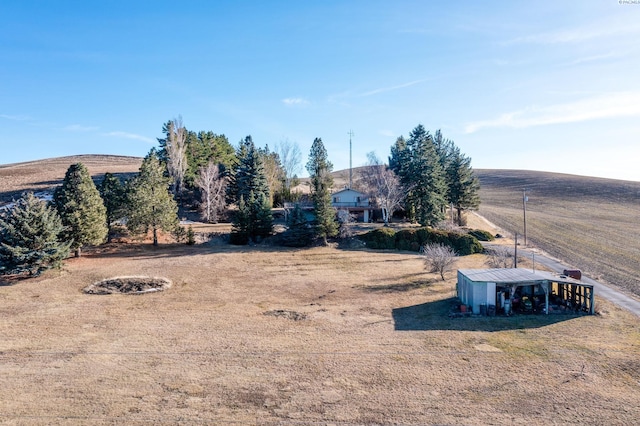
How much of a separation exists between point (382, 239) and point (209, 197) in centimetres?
2786

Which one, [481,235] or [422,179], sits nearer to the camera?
[481,235]

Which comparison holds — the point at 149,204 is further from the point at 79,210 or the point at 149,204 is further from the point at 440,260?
the point at 440,260

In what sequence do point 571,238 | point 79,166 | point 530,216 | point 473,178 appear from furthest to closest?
point 530,216 → point 473,178 → point 571,238 → point 79,166

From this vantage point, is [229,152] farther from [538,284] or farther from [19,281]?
[538,284]

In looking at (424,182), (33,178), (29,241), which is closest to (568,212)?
(424,182)

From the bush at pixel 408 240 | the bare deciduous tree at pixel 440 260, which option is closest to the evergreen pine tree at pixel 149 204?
the bush at pixel 408 240

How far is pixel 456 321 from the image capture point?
23.0 metres

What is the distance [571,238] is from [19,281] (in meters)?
62.3

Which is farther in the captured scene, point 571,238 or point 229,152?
point 229,152

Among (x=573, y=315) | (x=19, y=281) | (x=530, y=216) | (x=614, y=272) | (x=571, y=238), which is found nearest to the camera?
(x=573, y=315)

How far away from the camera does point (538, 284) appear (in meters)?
24.7

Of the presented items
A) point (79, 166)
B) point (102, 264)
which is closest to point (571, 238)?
point (102, 264)

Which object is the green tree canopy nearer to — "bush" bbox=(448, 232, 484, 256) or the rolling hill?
"bush" bbox=(448, 232, 484, 256)

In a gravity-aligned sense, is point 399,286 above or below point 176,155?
below
